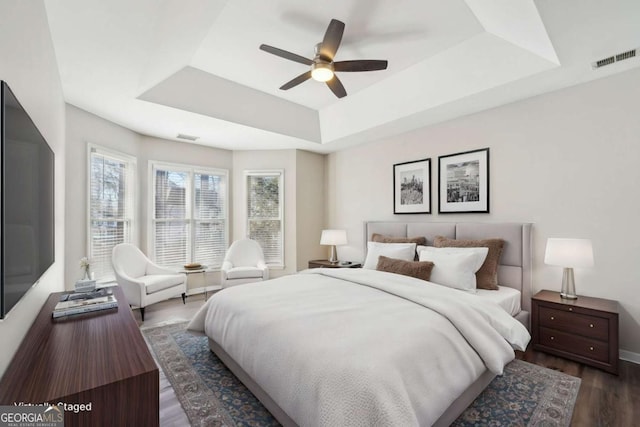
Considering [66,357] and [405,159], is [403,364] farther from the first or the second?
[405,159]

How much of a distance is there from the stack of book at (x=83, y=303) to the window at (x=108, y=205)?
1464 mm

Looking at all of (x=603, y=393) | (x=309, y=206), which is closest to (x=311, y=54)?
(x=309, y=206)

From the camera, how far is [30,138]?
1.33 metres

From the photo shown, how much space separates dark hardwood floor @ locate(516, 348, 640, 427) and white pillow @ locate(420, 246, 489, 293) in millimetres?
814

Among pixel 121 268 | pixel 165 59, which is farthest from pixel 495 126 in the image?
pixel 121 268

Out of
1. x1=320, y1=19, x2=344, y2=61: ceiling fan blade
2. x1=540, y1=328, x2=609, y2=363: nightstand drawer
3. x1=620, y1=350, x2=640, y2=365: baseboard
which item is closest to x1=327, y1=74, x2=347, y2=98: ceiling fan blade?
x1=320, y1=19, x2=344, y2=61: ceiling fan blade

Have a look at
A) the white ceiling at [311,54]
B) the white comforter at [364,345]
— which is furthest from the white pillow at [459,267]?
the white ceiling at [311,54]

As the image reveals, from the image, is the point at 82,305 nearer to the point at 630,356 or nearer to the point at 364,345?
the point at 364,345

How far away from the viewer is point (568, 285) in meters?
2.71

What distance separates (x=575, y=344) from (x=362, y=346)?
2268 mm

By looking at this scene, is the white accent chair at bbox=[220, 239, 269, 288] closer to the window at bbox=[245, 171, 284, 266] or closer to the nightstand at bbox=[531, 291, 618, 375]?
the window at bbox=[245, 171, 284, 266]

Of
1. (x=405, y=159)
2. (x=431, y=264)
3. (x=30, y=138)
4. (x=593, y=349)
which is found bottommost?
(x=593, y=349)

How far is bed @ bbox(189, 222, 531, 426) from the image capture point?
4.41ft

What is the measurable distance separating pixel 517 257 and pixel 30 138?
3980 mm
